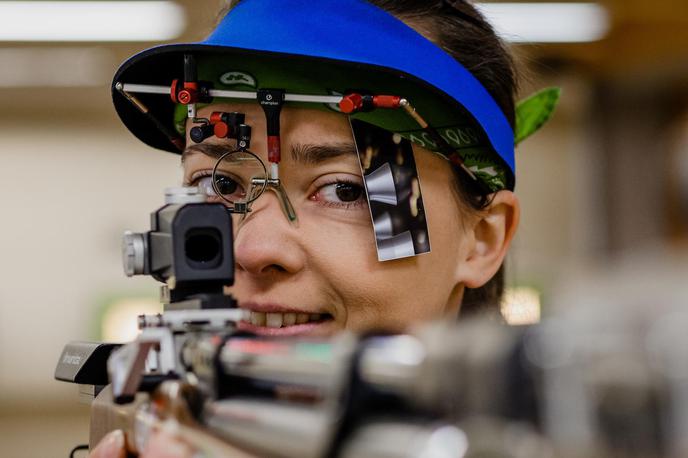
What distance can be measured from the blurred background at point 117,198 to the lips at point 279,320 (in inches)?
197

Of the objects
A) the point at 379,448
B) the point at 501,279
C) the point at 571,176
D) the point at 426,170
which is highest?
the point at 571,176

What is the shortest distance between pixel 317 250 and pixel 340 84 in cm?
23

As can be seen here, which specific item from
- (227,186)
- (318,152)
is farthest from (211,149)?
(318,152)

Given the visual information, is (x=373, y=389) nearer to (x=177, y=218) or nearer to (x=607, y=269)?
(x=177, y=218)

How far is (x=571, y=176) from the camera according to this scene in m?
7.33

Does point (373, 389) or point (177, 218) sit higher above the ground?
point (177, 218)

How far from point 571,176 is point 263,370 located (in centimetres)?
682

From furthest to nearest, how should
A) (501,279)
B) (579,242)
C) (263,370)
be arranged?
(579,242)
(501,279)
(263,370)

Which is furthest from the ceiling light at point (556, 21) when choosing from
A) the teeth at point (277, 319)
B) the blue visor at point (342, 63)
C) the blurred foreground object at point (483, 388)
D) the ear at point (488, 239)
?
the blurred foreground object at point (483, 388)

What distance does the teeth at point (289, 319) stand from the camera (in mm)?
1296

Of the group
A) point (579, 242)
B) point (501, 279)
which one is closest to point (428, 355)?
point (501, 279)

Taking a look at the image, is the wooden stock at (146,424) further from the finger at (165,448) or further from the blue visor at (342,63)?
the blue visor at (342,63)

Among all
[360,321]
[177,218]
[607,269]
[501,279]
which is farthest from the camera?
[607,269]

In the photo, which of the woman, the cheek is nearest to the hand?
the woman
